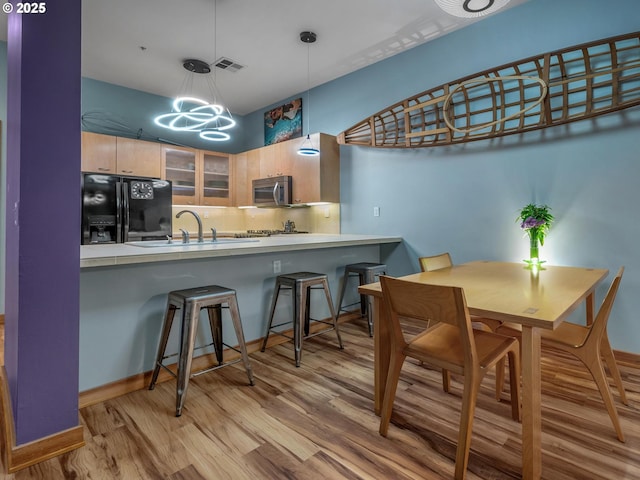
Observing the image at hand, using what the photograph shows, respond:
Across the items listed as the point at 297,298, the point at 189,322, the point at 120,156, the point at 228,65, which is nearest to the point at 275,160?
the point at 228,65

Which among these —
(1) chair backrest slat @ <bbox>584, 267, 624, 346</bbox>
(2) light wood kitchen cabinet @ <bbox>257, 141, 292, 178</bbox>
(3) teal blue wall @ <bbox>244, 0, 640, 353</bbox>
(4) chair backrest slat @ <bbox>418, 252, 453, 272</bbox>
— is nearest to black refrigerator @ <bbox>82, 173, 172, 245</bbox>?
(2) light wood kitchen cabinet @ <bbox>257, 141, 292, 178</bbox>

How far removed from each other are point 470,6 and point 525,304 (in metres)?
1.86

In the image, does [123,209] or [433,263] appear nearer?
[433,263]

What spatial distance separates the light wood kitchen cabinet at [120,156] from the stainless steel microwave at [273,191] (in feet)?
4.58

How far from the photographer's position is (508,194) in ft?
10.1

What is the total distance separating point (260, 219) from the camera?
578cm

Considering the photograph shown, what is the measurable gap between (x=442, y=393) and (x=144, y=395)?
185 centimetres

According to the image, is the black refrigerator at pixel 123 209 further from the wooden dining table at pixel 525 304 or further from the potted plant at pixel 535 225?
the potted plant at pixel 535 225

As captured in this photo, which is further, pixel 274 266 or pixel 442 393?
pixel 274 266

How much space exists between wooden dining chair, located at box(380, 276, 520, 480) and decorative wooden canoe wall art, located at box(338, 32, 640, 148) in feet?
5.91

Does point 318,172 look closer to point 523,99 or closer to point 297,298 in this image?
point 297,298

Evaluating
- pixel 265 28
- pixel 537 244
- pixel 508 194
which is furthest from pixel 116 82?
pixel 537 244

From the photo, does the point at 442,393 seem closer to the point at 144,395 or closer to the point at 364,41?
the point at 144,395

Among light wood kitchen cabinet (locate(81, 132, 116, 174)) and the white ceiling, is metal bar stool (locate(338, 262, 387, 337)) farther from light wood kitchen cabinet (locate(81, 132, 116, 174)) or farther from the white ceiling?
light wood kitchen cabinet (locate(81, 132, 116, 174))
